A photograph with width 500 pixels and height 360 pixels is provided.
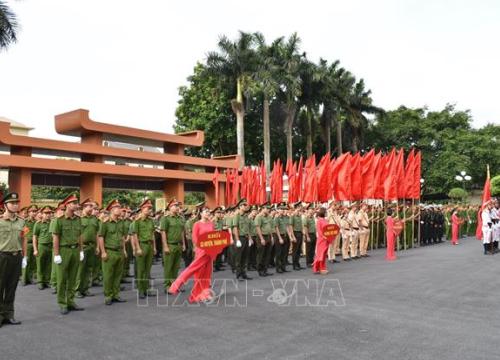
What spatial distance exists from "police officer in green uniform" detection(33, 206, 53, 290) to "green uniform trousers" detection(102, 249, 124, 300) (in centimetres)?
274

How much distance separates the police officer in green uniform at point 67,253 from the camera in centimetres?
821

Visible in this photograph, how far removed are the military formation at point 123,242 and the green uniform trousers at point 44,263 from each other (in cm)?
2

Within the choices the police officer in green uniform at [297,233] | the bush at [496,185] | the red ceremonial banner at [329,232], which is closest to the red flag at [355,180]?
the police officer in green uniform at [297,233]

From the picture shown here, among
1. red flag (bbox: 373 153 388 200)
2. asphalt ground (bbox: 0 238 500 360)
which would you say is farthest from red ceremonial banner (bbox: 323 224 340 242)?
red flag (bbox: 373 153 388 200)

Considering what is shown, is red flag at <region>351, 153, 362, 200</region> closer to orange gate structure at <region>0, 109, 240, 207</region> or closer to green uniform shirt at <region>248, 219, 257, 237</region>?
green uniform shirt at <region>248, 219, 257, 237</region>

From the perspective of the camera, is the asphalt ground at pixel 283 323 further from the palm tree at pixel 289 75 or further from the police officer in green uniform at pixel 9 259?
the palm tree at pixel 289 75

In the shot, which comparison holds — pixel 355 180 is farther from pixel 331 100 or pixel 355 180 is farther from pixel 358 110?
pixel 358 110

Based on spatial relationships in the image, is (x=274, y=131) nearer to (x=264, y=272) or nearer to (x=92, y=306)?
(x=264, y=272)

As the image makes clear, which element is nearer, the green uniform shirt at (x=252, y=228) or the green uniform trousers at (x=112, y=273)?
the green uniform trousers at (x=112, y=273)

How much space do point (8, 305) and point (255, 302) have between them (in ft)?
12.2

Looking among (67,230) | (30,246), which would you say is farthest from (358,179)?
(67,230)

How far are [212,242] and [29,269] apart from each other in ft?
18.3

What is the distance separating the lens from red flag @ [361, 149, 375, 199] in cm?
1973

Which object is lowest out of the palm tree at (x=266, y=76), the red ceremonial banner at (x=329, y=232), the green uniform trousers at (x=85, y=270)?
the green uniform trousers at (x=85, y=270)
